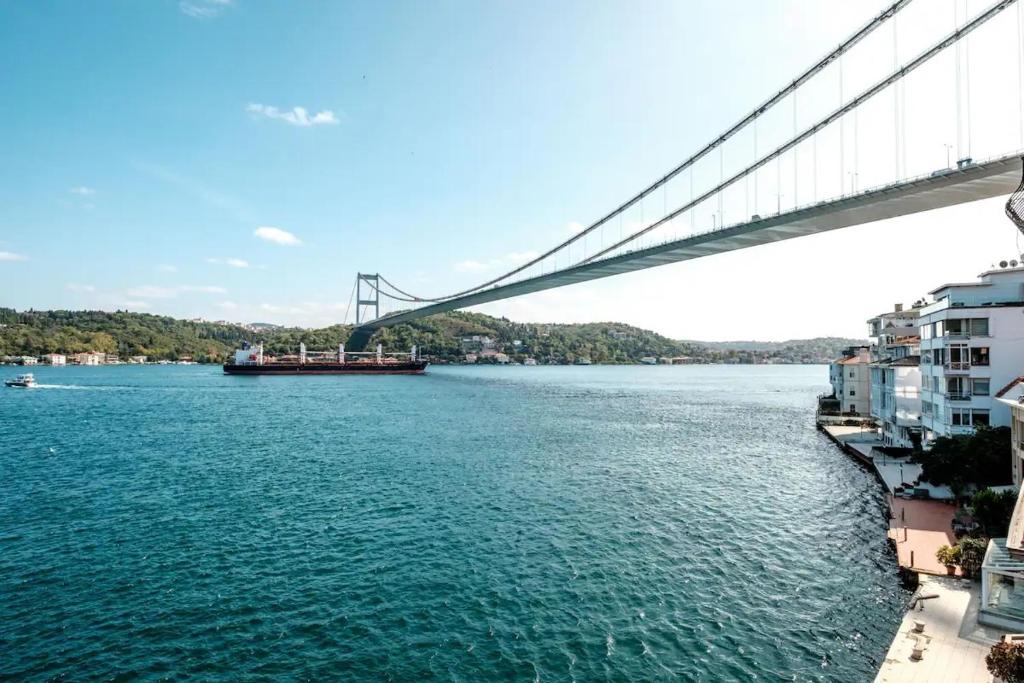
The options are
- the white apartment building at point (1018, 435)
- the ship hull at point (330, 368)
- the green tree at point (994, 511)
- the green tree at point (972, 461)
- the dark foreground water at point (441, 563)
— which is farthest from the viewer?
the ship hull at point (330, 368)

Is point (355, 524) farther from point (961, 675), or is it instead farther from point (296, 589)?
point (961, 675)

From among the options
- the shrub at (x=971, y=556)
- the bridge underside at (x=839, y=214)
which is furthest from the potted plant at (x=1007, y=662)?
the bridge underside at (x=839, y=214)

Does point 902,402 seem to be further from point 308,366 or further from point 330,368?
point 308,366

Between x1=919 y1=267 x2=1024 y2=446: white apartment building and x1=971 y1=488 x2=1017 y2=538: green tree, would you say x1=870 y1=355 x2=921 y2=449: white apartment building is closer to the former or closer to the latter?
x1=919 y1=267 x2=1024 y2=446: white apartment building

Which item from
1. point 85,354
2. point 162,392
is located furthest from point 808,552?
point 85,354

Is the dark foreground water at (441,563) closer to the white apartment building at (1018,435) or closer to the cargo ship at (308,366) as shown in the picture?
the white apartment building at (1018,435)

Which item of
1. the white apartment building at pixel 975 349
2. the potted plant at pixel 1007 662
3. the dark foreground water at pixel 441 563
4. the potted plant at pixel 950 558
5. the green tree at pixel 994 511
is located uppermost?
the white apartment building at pixel 975 349
